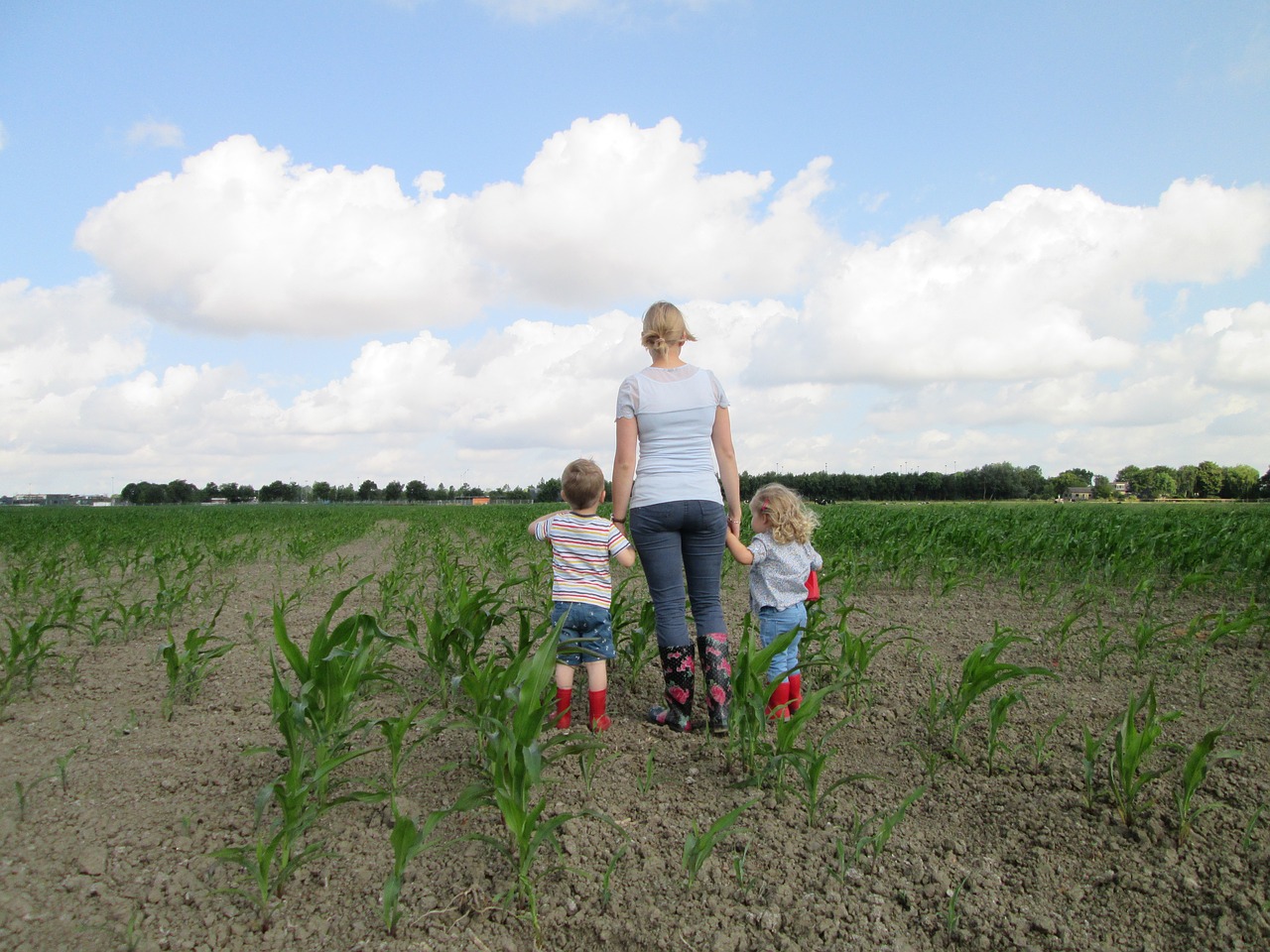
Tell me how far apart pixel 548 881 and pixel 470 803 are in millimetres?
365

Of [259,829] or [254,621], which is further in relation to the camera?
[254,621]

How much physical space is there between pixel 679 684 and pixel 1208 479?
12382cm

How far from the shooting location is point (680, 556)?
3.40 meters

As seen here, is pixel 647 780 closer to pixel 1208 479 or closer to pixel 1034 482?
pixel 1034 482

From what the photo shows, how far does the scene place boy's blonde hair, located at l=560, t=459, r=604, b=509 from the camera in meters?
3.38

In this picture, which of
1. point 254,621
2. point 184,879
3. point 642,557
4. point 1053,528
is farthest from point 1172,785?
point 1053,528

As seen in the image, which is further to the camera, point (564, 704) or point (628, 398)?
point (564, 704)

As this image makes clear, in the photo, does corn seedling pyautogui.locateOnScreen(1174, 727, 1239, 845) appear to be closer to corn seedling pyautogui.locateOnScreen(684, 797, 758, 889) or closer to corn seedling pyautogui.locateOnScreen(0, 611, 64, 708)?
corn seedling pyautogui.locateOnScreen(684, 797, 758, 889)

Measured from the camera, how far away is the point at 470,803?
7.73 ft

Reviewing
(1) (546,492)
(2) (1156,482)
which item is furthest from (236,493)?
(2) (1156,482)

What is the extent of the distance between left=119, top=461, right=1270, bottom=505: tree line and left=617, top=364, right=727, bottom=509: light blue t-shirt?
40728 millimetres

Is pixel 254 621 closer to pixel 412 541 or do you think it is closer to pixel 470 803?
pixel 470 803

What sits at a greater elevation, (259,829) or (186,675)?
(186,675)

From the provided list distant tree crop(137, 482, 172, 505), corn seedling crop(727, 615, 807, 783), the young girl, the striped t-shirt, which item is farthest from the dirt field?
distant tree crop(137, 482, 172, 505)
